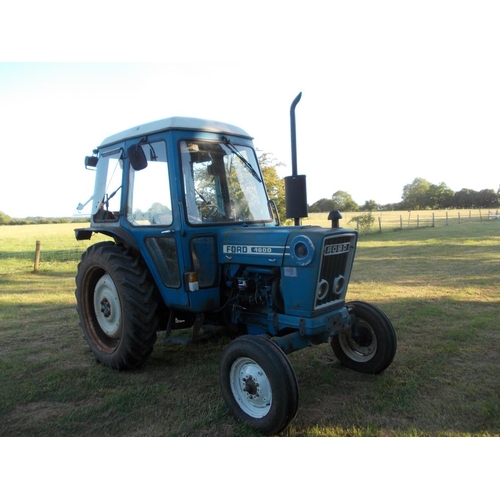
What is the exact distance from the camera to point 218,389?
3689mm

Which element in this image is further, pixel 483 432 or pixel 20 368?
pixel 20 368

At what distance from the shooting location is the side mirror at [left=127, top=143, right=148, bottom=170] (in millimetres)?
3754

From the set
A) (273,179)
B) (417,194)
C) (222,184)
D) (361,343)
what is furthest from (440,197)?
(222,184)

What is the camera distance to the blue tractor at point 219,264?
3.28 m

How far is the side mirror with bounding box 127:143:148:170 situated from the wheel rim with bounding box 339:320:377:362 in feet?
8.29

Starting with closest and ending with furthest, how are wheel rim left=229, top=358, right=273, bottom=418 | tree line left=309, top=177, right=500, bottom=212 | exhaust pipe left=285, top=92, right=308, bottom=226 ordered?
wheel rim left=229, top=358, right=273, bottom=418 < exhaust pipe left=285, top=92, right=308, bottom=226 < tree line left=309, top=177, right=500, bottom=212

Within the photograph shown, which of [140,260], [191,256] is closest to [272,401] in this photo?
[191,256]

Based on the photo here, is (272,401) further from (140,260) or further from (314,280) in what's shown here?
(140,260)

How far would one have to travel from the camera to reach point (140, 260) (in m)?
4.11

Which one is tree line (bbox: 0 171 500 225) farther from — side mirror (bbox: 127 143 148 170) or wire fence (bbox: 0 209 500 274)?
side mirror (bbox: 127 143 148 170)

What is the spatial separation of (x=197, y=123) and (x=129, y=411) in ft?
8.50

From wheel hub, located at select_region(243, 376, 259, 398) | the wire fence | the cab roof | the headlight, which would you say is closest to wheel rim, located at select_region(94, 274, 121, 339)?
the cab roof

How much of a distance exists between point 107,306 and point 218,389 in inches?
60.3

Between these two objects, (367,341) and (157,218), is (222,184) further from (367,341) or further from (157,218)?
(367,341)
